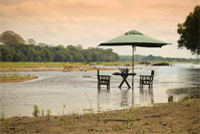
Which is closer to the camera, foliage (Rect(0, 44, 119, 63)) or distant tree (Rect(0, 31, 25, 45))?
foliage (Rect(0, 44, 119, 63))

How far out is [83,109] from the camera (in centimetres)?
1416

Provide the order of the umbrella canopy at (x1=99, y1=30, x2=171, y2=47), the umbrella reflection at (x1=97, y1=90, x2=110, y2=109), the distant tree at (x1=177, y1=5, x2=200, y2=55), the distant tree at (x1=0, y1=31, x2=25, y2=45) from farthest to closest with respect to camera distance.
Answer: the distant tree at (x1=0, y1=31, x2=25, y2=45) → the distant tree at (x1=177, y1=5, x2=200, y2=55) → the umbrella canopy at (x1=99, y1=30, x2=171, y2=47) → the umbrella reflection at (x1=97, y1=90, x2=110, y2=109)

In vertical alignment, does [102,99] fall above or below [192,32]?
below

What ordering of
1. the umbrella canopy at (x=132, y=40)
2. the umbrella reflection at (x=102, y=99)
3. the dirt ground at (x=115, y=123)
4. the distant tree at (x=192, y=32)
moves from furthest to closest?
the distant tree at (x=192, y=32) → the umbrella canopy at (x=132, y=40) → the umbrella reflection at (x=102, y=99) → the dirt ground at (x=115, y=123)

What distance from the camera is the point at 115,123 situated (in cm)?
1073

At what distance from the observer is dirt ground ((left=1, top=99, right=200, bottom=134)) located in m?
9.66

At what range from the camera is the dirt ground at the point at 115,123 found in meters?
9.66

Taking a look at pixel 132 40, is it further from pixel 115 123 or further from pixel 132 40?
pixel 115 123

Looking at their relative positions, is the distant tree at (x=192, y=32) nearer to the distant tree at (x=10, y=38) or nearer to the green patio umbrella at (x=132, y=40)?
the green patio umbrella at (x=132, y=40)

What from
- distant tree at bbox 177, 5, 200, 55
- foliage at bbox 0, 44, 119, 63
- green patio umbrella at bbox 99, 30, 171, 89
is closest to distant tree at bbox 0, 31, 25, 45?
foliage at bbox 0, 44, 119, 63

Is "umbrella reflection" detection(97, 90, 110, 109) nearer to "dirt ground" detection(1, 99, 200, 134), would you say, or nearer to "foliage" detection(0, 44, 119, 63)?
"dirt ground" detection(1, 99, 200, 134)

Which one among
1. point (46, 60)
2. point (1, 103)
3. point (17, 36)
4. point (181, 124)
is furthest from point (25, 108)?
point (17, 36)

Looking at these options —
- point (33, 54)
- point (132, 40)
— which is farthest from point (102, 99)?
point (33, 54)

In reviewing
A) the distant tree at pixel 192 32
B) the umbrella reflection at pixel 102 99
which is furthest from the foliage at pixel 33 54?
the umbrella reflection at pixel 102 99
